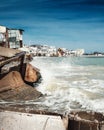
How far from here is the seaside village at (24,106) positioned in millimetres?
3607

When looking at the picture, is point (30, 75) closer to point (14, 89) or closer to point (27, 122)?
point (14, 89)

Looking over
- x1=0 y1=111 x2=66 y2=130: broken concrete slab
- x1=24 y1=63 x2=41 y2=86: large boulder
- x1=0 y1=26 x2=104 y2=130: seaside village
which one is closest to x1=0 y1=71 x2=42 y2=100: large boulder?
x1=0 y1=26 x2=104 y2=130: seaside village

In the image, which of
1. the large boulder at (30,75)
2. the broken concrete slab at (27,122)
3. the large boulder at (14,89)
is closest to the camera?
the broken concrete slab at (27,122)

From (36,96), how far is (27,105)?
1.03m

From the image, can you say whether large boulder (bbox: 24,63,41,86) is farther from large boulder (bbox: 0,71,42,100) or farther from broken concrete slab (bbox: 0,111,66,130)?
broken concrete slab (bbox: 0,111,66,130)

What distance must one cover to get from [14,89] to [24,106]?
3.57 ft

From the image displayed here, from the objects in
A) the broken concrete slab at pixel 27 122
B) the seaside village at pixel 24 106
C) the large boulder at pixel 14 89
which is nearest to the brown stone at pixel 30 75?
the seaside village at pixel 24 106

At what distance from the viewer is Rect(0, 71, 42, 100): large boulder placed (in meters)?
10.2

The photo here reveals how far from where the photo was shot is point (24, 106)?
31.1 ft

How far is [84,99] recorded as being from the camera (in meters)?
11.1

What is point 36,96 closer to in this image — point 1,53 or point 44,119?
point 1,53

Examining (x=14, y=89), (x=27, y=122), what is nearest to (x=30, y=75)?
(x=14, y=89)

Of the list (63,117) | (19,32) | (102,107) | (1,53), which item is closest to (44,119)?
(63,117)

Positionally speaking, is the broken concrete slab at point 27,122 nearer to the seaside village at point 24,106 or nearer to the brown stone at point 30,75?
the seaside village at point 24,106
